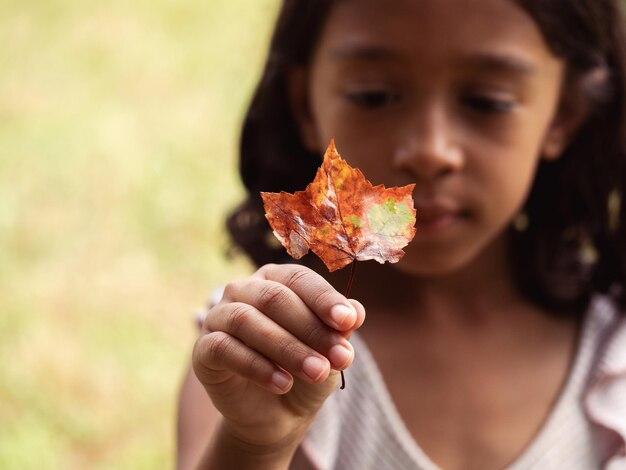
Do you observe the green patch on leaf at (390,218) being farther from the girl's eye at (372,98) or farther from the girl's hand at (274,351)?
the girl's eye at (372,98)

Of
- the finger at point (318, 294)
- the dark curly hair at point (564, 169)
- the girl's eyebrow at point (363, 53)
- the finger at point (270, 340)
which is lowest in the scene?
the dark curly hair at point (564, 169)

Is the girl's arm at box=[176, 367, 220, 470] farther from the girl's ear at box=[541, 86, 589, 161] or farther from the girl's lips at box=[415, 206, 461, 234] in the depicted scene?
the girl's ear at box=[541, 86, 589, 161]

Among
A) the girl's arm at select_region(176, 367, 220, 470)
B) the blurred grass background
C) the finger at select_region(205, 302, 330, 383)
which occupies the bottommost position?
the blurred grass background

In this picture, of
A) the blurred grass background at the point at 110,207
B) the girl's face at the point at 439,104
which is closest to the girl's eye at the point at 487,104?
the girl's face at the point at 439,104

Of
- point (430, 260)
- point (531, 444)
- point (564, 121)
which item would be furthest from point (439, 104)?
point (531, 444)

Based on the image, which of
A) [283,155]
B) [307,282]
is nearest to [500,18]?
[283,155]

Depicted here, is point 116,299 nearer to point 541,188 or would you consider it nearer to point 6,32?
point 541,188

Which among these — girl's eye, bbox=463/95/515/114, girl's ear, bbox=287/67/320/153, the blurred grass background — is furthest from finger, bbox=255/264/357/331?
the blurred grass background
